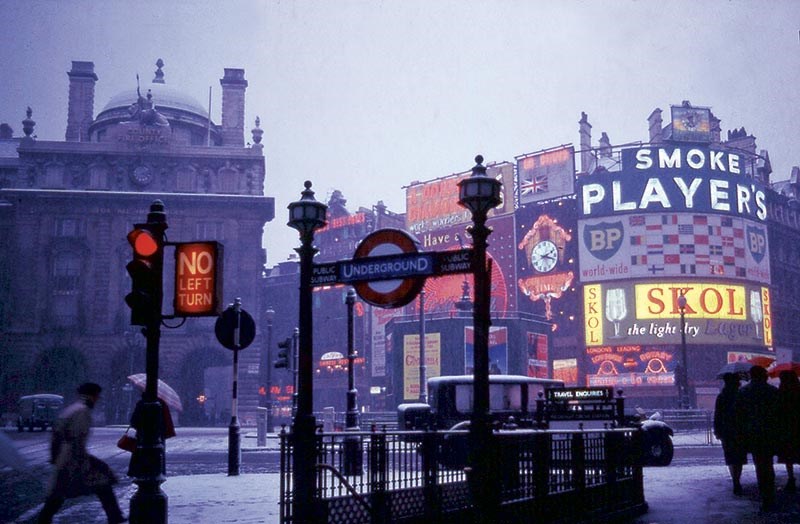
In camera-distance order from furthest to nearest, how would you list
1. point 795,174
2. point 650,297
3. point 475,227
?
point 795,174, point 650,297, point 475,227

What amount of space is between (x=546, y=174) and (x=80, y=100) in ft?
140

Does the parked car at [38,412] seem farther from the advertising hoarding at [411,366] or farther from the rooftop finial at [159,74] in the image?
the rooftop finial at [159,74]

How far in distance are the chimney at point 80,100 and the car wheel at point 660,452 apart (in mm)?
63594

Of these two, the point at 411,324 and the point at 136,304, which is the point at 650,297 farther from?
the point at 136,304

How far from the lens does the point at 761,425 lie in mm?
10602

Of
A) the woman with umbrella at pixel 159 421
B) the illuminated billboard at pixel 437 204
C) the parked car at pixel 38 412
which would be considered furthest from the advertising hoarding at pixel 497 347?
the woman with umbrella at pixel 159 421

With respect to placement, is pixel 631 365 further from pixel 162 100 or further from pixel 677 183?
pixel 162 100

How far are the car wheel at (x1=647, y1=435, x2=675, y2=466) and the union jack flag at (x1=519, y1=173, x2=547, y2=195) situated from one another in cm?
4914

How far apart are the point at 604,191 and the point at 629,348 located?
1269cm

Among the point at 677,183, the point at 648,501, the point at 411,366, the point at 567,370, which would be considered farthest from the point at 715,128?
the point at 648,501

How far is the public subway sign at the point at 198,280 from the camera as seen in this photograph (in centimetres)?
852

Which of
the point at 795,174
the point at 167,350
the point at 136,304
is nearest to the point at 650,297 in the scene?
the point at 795,174

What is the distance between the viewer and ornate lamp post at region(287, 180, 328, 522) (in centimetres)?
784

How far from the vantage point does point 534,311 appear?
220 feet
